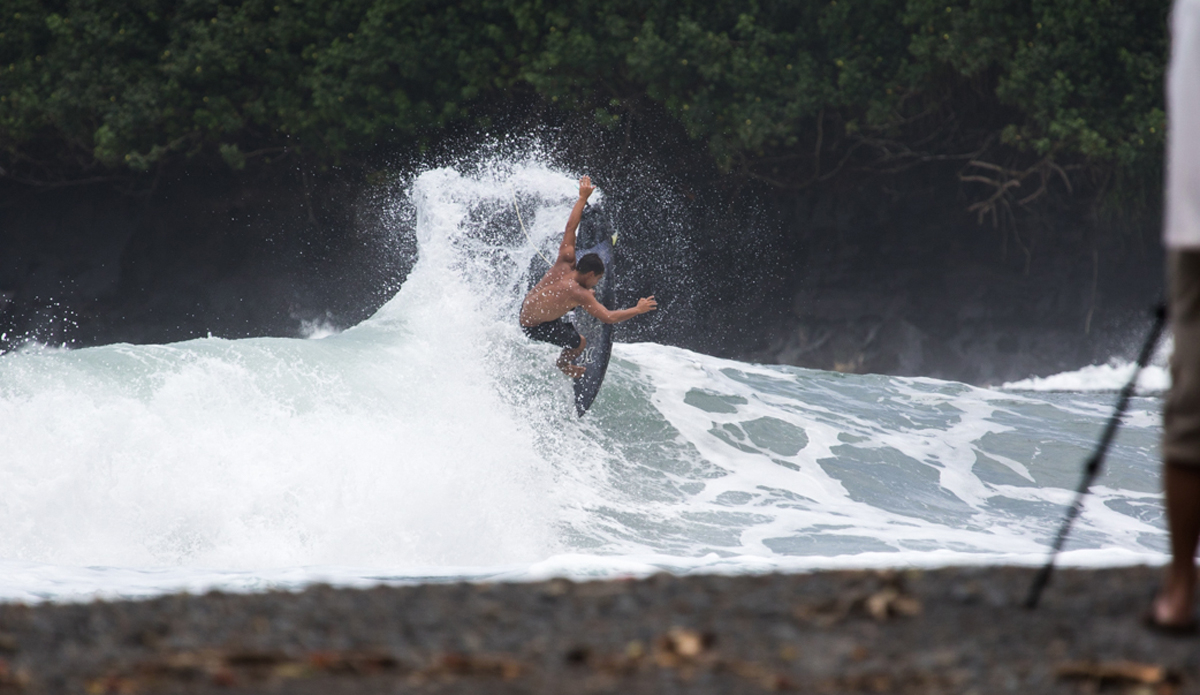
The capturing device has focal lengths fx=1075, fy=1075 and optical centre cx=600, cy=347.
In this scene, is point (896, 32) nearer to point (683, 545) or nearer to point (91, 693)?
point (683, 545)

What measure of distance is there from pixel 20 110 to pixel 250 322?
18.9ft

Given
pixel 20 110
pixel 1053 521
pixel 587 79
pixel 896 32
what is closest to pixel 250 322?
pixel 20 110

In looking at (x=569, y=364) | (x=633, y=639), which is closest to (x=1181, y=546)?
(x=633, y=639)

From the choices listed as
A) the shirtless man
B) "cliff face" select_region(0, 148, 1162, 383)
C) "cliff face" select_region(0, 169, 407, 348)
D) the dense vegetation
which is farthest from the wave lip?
"cliff face" select_region(0, 169, 407, 348)

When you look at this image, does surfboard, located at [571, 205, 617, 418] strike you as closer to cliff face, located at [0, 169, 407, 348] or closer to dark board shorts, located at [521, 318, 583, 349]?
dark board shorts, located at [521, 318, 583, 349]

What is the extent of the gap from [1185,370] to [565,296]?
768 centimetres

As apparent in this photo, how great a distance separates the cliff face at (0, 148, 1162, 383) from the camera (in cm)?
2080

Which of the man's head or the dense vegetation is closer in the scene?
the man's head

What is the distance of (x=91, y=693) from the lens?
200cm

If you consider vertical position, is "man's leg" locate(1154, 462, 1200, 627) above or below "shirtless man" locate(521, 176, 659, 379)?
below

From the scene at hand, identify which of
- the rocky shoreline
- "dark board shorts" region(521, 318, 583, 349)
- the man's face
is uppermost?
the man's face

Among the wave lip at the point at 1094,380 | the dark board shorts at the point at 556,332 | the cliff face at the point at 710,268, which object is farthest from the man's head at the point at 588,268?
the wave lip at the point at 1094,380

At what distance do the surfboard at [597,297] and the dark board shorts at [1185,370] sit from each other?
24.8ft

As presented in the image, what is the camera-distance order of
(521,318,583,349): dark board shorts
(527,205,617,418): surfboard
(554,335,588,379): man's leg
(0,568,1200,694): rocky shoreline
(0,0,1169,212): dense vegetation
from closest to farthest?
1. (0,568,1200,694): rocky shoreline
2. (527,205,617,418): surfboard
3. (521,318,583,349): dark board shorts
4. (554,335,588,379): man's leg
5. (0,0,1169,212): dense vegetation
